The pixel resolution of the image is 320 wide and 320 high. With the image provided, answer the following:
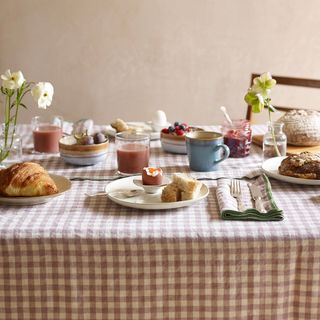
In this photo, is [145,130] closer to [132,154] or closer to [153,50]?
[132,154]

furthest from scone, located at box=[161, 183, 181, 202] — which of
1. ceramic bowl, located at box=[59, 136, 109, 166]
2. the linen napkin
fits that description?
ceramic bowl, located at box=[59, 136, 109, 166]

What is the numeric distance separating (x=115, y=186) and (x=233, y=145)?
0.55 meters

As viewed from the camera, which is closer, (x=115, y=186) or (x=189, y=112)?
(x=115, y=186)

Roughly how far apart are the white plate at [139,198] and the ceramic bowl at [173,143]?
0.39 metres

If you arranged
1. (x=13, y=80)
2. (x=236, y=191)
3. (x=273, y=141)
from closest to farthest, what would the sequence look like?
(x=236, y=191) → (x=13, y=80) → (x=273, y=141)

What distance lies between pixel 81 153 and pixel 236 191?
555mm

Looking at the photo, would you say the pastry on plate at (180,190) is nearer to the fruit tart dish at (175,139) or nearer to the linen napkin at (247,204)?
the linen napkin at (247,204)

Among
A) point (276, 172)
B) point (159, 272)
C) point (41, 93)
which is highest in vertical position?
point (41, 93)

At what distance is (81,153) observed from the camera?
1.93 m

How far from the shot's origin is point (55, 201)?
160 centimetres

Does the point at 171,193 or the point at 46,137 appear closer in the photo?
the point at 171,193

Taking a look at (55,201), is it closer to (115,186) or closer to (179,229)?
(115,186)

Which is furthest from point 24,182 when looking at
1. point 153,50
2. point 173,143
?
point 153,50

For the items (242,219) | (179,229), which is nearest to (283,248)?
(242,219)
